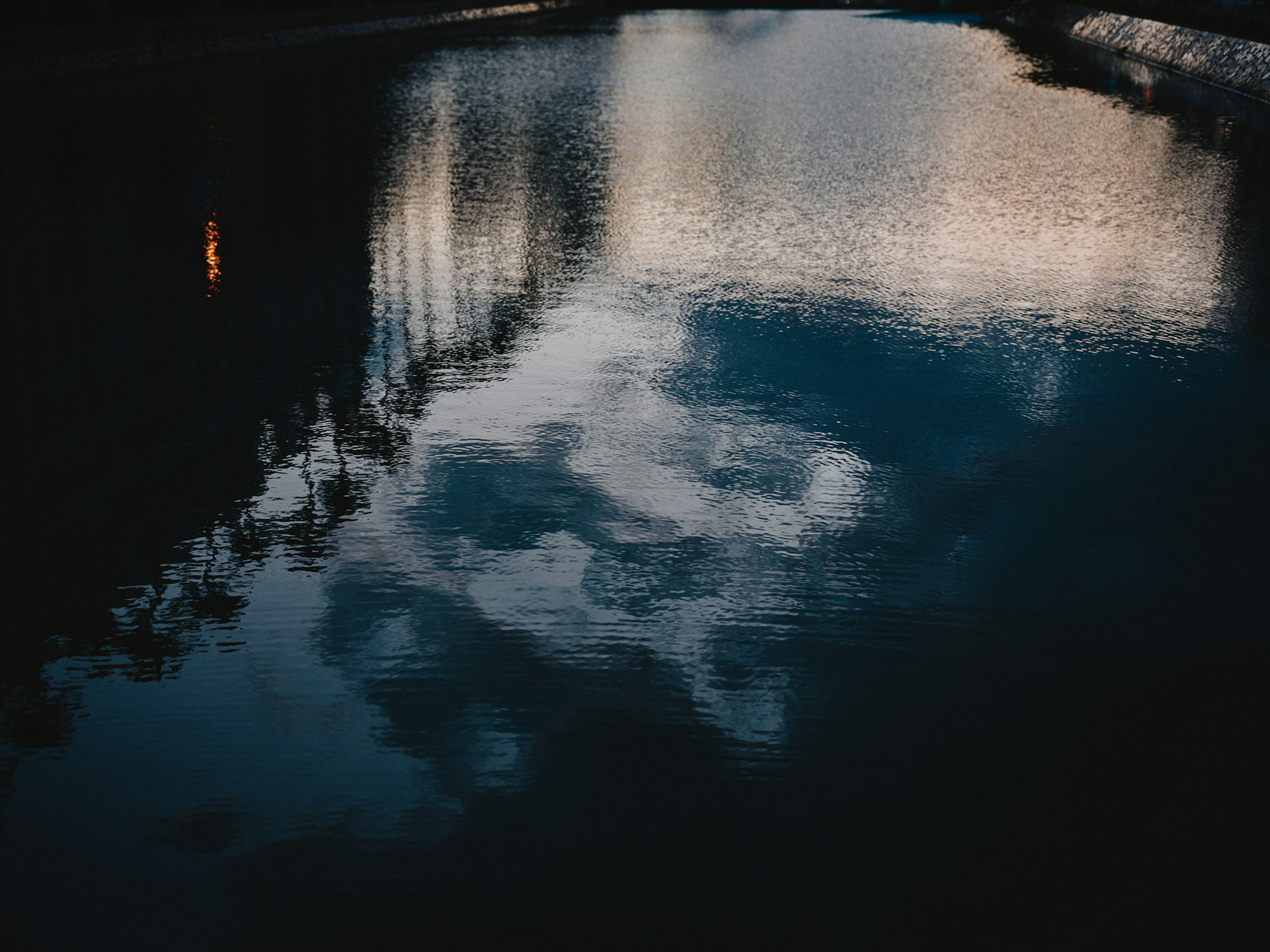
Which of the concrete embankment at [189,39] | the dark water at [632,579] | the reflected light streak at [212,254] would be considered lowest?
the dark water at [632,579]

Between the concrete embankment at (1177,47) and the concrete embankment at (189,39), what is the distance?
64.0 ft

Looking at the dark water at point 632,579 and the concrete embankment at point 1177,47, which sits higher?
the concrete embankment at point 1177,47

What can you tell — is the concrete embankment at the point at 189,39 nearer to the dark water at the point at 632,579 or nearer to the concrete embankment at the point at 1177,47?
the dark water at the point at 632,579

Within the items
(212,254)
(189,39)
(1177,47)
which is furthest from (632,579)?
(189,39)

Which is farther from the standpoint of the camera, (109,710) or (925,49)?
(925,49)

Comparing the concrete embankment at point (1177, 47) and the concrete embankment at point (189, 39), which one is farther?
the concrete embankment at point (189, 39)

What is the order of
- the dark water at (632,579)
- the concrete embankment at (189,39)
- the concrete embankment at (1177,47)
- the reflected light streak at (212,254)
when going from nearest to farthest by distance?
the dark water at (632,579) → the reflected light streak at (212,254) → the concrete embankment at (1177,47) → the concrete embankment at (189,39)

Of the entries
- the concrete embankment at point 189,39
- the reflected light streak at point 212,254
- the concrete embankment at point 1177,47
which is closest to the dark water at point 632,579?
the reflected light streak at point 212,254

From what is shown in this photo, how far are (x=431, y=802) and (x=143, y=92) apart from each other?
1698 centimetres

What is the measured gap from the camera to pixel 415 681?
3213 millimetres

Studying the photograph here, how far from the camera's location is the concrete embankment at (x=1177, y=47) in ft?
54.5

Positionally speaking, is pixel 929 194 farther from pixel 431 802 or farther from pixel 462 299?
pixel 431 802

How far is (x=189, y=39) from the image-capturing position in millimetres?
21891

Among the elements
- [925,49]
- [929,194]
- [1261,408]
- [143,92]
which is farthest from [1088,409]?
[925,49]
